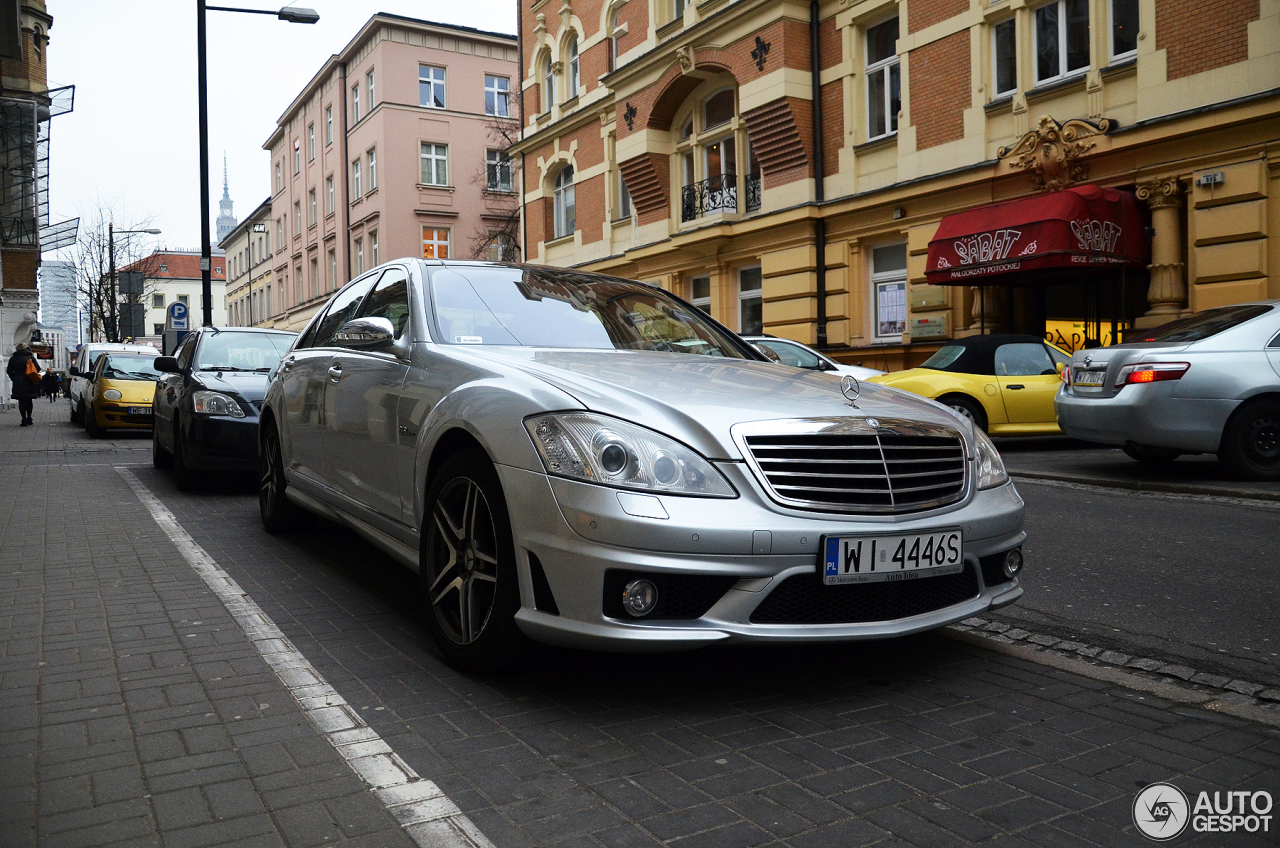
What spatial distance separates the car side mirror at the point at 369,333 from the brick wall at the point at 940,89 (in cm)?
1518

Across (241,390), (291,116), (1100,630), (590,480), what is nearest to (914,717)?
(590,480)

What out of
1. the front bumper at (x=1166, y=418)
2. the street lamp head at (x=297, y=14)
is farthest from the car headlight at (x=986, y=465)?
the street lamp head at (x=297, y=14)

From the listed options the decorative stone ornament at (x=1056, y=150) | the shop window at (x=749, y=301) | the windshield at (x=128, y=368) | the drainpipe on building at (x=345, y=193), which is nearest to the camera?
the decorative stone ornament at (x=1056, y=150)

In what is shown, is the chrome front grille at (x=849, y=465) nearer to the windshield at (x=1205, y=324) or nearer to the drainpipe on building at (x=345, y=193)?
the windshield at (x=1205, y=324)

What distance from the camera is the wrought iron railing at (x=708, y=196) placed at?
2319cm

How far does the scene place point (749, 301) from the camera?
2336cm

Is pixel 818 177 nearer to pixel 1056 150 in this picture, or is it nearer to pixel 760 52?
pixel 760 52

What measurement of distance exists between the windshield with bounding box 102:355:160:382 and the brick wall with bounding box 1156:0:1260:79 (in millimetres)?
16028

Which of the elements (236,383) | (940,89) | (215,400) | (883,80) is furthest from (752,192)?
(215,400)

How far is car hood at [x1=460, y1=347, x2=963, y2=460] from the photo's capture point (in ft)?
11.0

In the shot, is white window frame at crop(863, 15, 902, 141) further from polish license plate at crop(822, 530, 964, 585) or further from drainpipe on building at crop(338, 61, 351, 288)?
drainpipe on building at crop(338, 61, 351, 288)

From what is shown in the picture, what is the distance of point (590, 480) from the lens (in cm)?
324

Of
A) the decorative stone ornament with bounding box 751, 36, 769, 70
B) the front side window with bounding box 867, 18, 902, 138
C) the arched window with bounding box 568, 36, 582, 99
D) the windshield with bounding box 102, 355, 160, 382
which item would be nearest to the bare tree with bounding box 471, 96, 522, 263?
the arched window with bounding box 568, 36, 582, 99

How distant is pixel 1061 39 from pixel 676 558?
52.1 ft
